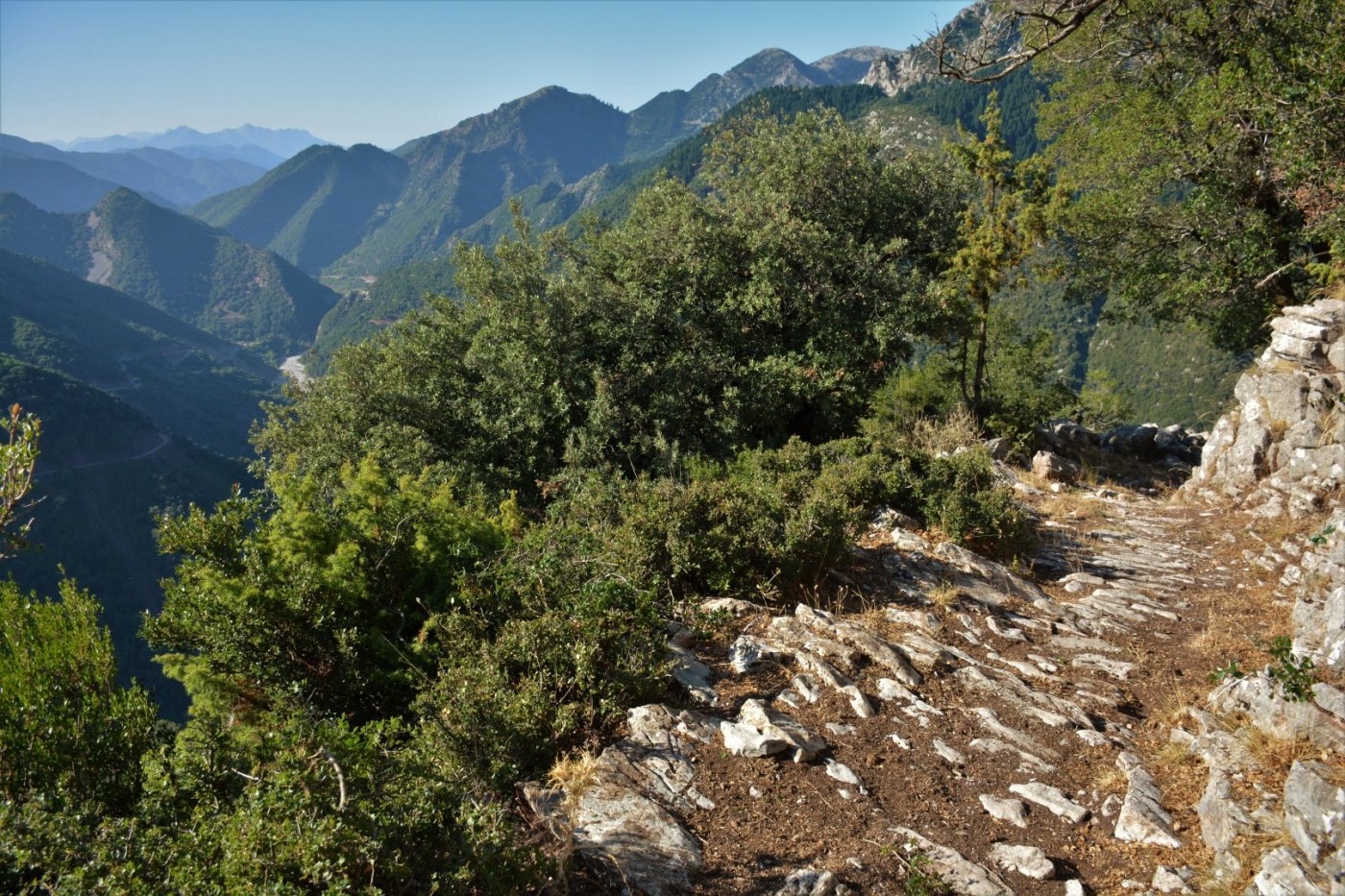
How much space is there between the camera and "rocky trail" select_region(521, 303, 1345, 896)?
3.63 meters

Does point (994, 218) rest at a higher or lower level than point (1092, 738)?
higher

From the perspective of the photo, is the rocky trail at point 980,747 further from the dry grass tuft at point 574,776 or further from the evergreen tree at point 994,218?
the evergreen tree at point 994,218

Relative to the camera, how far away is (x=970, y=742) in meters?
4.91

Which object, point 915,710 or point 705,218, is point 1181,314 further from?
point 915,710

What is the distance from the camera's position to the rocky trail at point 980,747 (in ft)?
11.9

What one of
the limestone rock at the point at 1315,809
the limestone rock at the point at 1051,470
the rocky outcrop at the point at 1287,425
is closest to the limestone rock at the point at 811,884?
the limestone rock at the point at 1315,809

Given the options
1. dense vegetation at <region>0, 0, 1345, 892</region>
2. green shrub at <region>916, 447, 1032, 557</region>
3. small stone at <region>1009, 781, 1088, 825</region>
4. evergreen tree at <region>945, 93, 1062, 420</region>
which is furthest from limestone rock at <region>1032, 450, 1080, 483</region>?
small stone at <region>1009, 781, 1088, 825</region>

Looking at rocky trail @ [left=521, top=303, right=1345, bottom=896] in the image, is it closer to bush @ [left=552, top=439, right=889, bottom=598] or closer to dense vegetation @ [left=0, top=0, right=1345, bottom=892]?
bush @ [left=552, top=439, right=889, bottom=598]

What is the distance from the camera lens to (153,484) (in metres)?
97.0

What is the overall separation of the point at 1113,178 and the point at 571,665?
17.3 metres

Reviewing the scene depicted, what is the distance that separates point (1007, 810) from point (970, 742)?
27.9 inches

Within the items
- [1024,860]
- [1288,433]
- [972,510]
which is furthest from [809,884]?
[1288,433]

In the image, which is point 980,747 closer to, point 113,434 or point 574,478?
point 574,478

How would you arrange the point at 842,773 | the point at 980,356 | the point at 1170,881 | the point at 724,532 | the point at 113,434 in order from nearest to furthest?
the point at 1170,881 → the point at 842,773 → the point at 724,532 → the point at 980,356 → the point at 113,434
